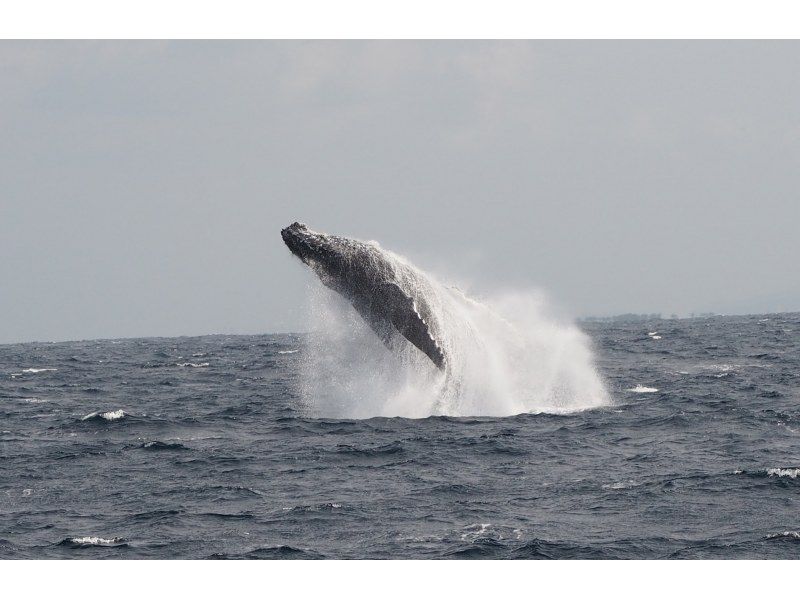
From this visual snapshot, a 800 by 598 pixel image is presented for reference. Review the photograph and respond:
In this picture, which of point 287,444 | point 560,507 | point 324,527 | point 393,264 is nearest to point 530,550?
point 560,507

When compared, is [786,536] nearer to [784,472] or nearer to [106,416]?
[784,472]

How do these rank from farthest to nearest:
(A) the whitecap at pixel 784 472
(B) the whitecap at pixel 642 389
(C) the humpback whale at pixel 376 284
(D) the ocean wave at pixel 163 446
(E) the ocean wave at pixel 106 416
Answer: (B) the whitecap at pixel 642 389
(E) the ocean wave at pixel 106 416
(C) the humpback whale at pixel 376 284
(D) the ocean wave at pixel 163 446
(A) the whitecap at pixel 784 472

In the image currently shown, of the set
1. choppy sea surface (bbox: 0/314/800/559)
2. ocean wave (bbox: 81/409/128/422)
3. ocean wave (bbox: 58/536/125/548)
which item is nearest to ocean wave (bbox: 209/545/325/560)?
choppy sea surface (bbox: 0/314/800/559)

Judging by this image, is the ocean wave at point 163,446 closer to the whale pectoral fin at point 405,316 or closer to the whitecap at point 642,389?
the whale pectoral fin at point 405,316

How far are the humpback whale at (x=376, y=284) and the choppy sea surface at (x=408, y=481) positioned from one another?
2.39 m

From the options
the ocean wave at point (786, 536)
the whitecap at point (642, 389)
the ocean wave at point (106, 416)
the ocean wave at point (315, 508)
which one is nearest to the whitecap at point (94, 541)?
the ocean wave at point (315, 508)

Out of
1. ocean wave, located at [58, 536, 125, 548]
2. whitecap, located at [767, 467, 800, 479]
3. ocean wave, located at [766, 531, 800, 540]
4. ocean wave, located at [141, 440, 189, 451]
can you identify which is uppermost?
whitecap, located at [767, 467, 800, 479]

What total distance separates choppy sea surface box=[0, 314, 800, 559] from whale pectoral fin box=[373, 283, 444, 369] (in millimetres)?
2116

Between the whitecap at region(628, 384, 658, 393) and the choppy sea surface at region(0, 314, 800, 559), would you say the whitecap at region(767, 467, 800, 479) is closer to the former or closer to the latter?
the choppy sea surface at region(0, 314, 800, 559)

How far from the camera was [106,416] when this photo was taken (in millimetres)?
27578

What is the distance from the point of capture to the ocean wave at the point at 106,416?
27.3 meters

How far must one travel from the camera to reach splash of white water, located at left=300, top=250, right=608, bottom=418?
24672mm

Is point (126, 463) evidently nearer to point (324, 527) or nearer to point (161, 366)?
point (324, 527)

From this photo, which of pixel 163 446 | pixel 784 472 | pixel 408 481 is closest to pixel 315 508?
pixel 408 481
